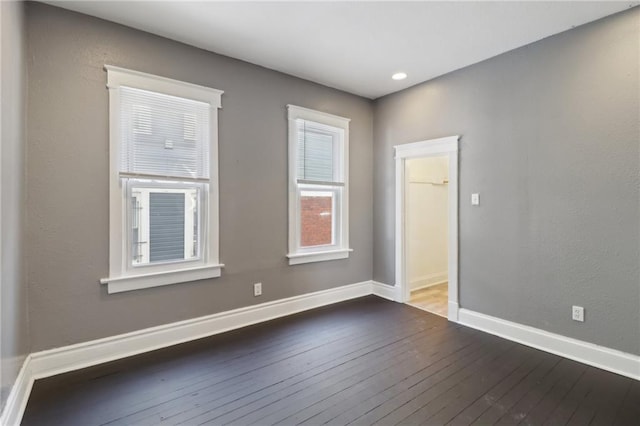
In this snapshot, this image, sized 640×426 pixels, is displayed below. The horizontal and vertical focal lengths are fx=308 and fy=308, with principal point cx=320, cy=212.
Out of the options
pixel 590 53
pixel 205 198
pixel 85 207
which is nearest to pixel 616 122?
pixel 590 53

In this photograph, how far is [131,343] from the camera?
107 inches

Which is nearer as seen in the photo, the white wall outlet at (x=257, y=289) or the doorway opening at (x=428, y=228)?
the white wall outlet at (x=257, y=289)

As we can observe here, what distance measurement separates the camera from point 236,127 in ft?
10.9

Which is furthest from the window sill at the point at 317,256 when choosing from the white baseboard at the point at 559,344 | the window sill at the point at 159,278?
the white baseboard at the point at 559,344

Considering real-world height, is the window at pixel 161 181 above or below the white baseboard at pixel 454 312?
above

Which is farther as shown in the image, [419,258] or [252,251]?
[419,258]

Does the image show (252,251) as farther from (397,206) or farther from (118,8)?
(118,8)

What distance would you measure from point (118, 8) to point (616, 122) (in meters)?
4.13

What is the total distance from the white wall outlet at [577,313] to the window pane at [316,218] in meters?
2.63

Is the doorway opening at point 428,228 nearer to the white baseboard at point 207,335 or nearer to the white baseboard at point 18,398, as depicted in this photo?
the white baseboard at point 207,335

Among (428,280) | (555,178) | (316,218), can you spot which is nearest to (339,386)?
(316,218)

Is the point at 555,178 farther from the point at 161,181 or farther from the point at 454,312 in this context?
the point at 161,181

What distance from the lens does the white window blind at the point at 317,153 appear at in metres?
3.86

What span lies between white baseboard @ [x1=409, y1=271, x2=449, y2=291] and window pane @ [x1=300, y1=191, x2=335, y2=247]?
5.37 ft
